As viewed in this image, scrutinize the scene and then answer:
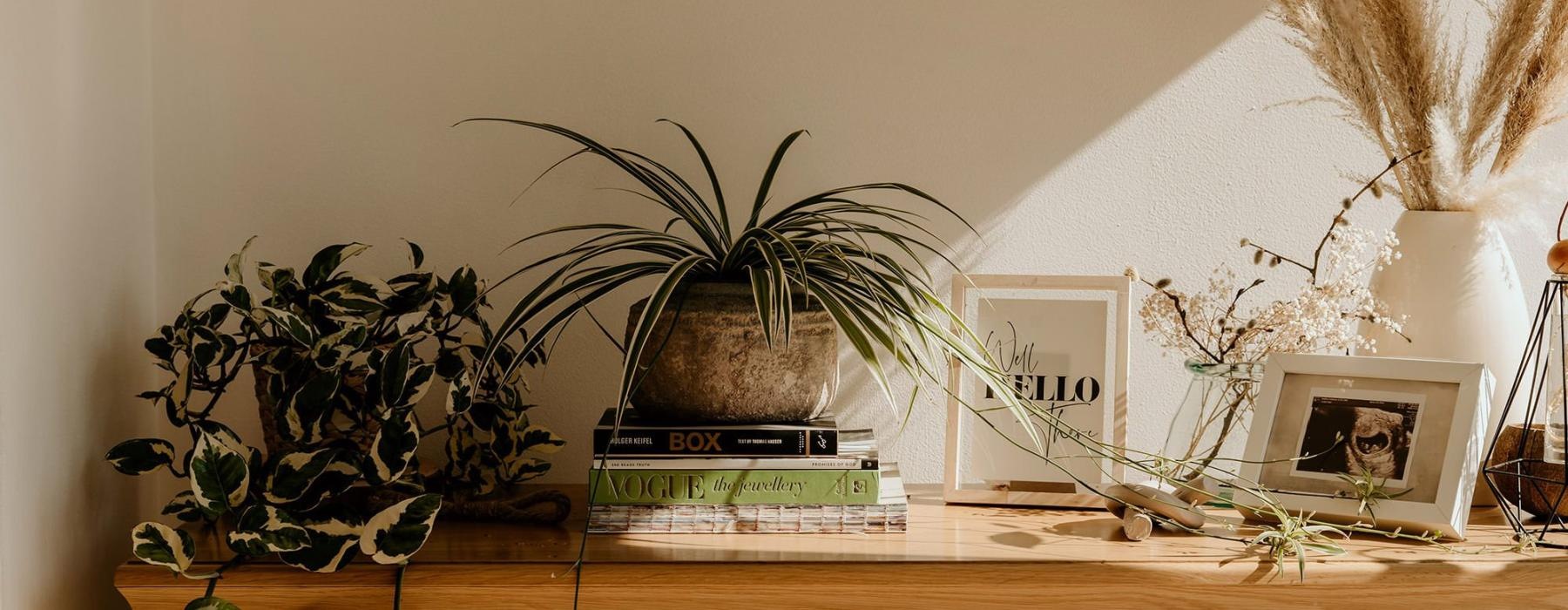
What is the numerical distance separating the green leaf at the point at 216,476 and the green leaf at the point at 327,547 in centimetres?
9

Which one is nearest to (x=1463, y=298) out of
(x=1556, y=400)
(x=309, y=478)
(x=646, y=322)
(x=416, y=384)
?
(x=1556, y=400)

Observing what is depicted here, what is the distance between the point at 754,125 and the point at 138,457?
2.89ft

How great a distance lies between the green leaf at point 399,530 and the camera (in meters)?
1.11

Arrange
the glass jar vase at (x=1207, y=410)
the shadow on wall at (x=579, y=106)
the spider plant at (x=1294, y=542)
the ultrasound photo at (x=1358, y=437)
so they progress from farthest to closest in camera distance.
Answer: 1. the shadow on wall at (x=579, y=106)
2. the glass jar vase at (x=1207, y=410)
3. the ultrasound photo at (x=1358, y=437)
4. the spider plant at (x=1294, y=542)

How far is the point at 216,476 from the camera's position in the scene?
1.13 meters

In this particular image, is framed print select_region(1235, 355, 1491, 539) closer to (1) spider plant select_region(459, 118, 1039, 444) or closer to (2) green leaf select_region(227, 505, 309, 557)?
(1) spider plant select_region(459, 118, 1039, 444)

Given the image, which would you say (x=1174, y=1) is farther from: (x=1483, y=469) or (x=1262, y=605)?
(x=1262, y=605)

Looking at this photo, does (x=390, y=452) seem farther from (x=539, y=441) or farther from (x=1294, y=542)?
(x=1294, y=542)

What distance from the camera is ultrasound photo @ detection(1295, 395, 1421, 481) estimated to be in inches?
50.1

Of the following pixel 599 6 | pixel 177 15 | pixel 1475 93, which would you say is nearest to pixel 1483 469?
pixel 1475 93

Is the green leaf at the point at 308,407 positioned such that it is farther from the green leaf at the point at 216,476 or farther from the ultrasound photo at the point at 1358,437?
the ultrasound photo at the point at 1358,437

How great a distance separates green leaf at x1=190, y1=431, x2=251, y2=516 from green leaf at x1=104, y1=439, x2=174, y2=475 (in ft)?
0.28

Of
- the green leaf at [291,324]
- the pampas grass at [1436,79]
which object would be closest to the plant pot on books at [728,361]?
the green leaf at [291,324]

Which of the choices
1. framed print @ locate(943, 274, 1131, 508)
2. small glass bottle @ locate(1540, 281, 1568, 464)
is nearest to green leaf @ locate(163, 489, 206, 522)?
framed print @ locate(943, 274, 1131, 508)
